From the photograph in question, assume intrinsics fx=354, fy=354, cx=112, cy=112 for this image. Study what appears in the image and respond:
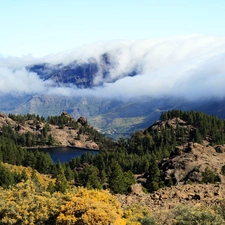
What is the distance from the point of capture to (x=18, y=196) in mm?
58594

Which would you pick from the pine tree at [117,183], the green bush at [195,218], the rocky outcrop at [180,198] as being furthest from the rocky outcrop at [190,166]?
the green bush at [195,218]

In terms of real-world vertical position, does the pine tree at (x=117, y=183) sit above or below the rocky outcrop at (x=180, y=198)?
below

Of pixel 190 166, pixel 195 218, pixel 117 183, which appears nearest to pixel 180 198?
pixel 195 218

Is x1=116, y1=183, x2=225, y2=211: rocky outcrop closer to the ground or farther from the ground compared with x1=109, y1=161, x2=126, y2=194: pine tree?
farther from the ground

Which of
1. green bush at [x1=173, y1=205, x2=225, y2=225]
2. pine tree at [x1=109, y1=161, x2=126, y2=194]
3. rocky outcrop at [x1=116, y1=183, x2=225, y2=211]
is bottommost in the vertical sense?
pine tree at [x1=109, y1=161, x2=126, y2=194]

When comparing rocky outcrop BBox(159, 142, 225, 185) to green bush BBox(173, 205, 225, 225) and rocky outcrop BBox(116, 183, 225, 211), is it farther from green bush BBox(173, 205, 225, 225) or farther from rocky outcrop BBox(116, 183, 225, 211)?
green bush BBox(173, 205, 225, 225)

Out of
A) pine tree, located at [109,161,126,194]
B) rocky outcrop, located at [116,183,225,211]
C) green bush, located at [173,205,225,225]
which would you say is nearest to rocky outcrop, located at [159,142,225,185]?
pine tree, located at [109,161,126,194]

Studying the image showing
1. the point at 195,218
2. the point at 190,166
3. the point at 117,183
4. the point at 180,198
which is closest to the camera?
the point at 195,218

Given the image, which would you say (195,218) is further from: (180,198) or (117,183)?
(117,183)

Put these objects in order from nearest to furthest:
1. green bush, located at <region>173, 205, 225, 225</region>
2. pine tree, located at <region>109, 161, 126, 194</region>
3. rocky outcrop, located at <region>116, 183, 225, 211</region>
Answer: green bush, located at <region>173, 205, 225, 225</region>, rocky outcrop, located at <region>116, 183, 225, 211</region>, pine tree, located at <region>109, 161, 126, 194</region>

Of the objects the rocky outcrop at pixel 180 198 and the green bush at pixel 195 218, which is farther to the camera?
the rocky outcrop at pixel 180 198

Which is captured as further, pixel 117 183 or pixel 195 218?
pixel 117 183

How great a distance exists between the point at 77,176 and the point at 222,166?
61.3m

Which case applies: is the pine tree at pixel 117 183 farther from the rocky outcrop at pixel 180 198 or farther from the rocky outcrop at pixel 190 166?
the rocky outcrop at pixel 180 198
